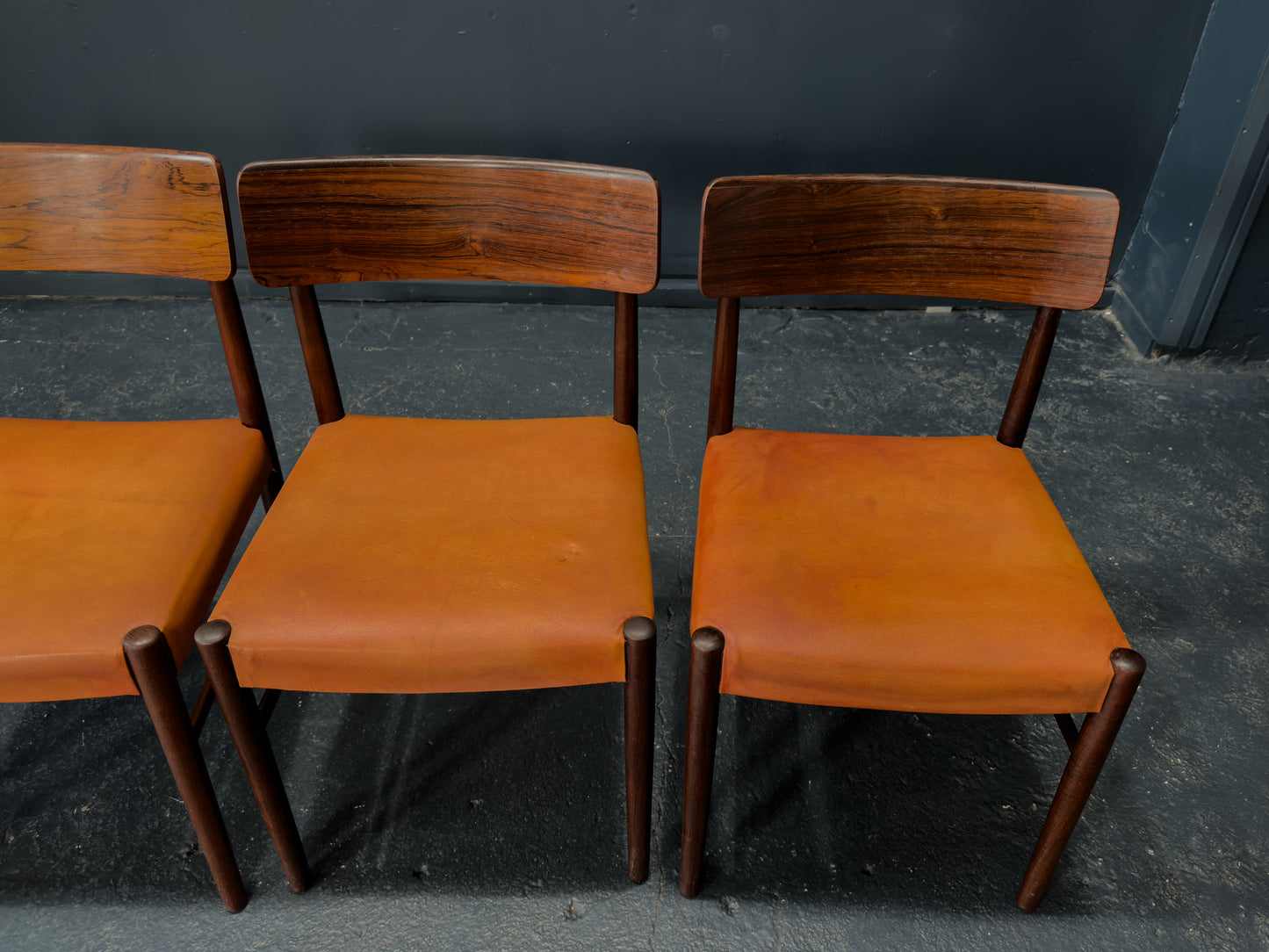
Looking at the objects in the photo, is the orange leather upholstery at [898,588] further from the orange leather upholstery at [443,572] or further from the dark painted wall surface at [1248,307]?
the dark painted wall surface at [1248,307]

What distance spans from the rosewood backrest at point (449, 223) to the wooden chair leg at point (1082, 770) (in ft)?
2.41

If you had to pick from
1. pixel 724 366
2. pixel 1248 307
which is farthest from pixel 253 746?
pixel 1248 307

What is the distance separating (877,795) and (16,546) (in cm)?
123

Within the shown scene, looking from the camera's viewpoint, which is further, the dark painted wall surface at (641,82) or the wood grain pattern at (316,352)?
the dark painted wall surface at (641,82)

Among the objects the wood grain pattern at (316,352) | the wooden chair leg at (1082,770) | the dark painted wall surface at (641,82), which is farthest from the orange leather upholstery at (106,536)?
the dark painted wall surface at (641,82)

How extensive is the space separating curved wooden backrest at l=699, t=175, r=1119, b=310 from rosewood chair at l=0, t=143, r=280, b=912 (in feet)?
2.28

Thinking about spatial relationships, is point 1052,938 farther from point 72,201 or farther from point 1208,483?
point 72,201

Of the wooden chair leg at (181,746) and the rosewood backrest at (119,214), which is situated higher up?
the rosewood backrest at (119,214)

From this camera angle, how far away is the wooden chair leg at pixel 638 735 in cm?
102

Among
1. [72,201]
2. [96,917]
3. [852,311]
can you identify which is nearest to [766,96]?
[852,311]

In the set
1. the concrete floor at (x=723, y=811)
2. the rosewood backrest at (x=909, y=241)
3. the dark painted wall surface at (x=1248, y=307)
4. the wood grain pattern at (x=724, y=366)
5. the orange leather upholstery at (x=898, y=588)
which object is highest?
the rosewood backrest at (x=909, y=241)

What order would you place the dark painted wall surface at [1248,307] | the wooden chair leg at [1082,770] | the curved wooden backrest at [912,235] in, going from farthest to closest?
the dark painted wall surface at [1248,307], the curved wooden backrest at [912,235], the wooden chair leg at [1082,770]

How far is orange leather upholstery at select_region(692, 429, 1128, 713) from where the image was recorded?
3.28 ft

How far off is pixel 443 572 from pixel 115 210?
27.8 inches
